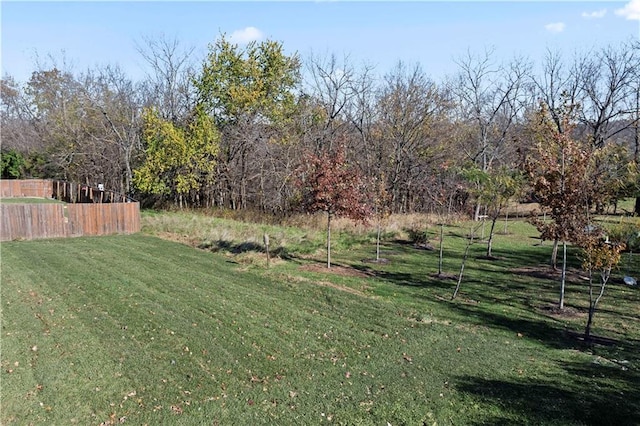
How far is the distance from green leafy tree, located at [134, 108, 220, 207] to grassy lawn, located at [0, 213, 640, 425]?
40.1 feet

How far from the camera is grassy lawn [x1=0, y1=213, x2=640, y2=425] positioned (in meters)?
6.24

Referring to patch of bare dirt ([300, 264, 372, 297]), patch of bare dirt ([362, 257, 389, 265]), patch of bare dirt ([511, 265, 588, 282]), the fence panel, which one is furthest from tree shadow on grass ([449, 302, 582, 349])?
the fence panel

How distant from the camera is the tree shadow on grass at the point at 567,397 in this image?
605 centimetres

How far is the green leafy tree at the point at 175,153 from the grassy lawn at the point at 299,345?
12209 mm

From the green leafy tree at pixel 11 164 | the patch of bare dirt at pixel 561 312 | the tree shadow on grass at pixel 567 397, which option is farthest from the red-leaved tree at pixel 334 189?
the green leafy tree at pixel 11 164

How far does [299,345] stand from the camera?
8.49 m

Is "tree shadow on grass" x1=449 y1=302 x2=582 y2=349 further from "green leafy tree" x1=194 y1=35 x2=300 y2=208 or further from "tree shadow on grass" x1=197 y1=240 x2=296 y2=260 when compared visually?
"green leafy tree" x1=194 y1=35 x2=300 y2=208

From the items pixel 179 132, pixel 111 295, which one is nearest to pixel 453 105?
pixel 179 132

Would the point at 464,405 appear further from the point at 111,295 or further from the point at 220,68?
the point at 220,68

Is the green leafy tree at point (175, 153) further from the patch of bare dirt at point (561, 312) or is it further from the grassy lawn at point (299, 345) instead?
the patch of bare dirt at point (561, 312)

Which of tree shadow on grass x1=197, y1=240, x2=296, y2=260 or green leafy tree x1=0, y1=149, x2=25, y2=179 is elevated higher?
green leafy tree x1=0, y1=149, x2=25, y2=179

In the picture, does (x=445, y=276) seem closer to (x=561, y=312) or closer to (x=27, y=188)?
(x=561, y=312)

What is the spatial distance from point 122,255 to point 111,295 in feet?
16.3

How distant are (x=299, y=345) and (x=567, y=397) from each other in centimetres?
428
